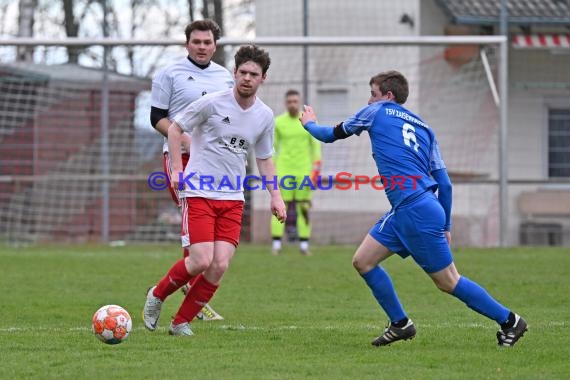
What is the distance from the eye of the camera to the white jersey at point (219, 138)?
7672 mm

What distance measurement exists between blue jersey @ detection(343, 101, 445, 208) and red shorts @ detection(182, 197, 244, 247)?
1.04m

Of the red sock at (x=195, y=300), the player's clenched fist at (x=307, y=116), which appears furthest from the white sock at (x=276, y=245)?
the player's clenched fist at (x=307, y=116)

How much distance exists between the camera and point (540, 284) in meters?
11.5

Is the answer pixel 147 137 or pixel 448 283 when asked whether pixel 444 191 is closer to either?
pixel 448 283

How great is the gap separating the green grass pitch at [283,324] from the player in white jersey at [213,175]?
0.31 metres

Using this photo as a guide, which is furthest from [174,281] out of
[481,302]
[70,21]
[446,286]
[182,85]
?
[70,21]

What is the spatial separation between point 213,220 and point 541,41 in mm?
13226

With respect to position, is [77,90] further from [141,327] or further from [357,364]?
[357,364]

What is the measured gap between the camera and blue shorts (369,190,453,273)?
7035 mm

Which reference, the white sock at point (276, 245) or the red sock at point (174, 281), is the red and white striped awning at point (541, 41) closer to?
the white sock at point (276, 245)

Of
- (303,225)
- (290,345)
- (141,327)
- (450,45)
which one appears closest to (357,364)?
(290,345)

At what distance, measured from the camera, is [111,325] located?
701 cm

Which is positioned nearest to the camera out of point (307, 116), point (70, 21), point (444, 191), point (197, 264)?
point (444, 191)

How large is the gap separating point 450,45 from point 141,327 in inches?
413
